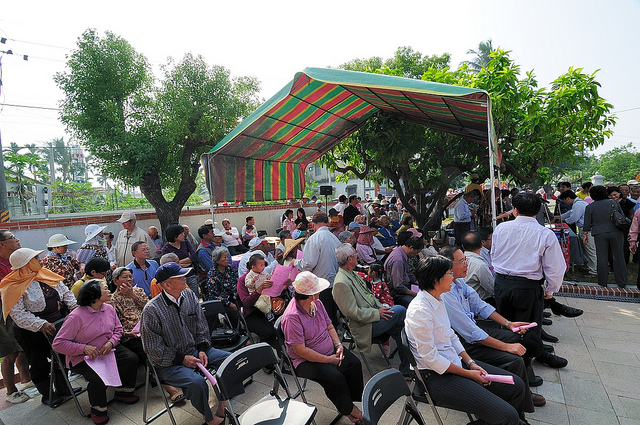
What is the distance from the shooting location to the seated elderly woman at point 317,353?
2805mm

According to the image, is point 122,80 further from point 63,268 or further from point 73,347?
point 73,347

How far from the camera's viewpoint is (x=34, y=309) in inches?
133

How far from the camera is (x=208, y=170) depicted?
639cm

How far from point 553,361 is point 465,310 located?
134 centimetres

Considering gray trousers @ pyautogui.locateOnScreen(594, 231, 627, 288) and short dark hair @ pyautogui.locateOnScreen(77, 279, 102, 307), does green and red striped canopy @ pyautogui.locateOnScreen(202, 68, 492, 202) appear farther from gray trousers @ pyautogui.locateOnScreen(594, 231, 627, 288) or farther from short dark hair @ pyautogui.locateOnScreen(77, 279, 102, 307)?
short dark hair @ pyautogui.locateOnScreen(77, 279, 102, 307)

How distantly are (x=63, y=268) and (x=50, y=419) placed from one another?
1.77 m

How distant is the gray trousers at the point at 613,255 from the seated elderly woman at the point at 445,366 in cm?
457

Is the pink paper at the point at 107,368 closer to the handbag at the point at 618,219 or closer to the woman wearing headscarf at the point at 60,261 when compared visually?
the woman wearing headscarf at the point at 60,261

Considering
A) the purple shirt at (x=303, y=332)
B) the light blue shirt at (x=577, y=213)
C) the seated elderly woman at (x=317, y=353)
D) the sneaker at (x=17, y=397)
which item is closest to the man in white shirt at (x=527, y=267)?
the seated elderly woman at (x=317, y=353)

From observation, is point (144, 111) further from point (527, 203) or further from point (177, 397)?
point (527, 203)

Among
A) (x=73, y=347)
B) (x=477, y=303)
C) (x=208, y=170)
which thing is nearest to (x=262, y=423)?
(x=73, y=347)

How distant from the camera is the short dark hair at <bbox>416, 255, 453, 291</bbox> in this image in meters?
2.45

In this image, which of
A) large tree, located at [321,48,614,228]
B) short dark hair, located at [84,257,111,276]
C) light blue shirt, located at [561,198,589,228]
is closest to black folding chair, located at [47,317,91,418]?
short dark hair, located at [84,257,111,276]

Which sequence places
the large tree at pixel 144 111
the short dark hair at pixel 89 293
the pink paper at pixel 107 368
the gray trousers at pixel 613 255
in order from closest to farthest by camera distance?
the pink paper at pixel 107 368, the short dark hair at pixel 89 293, the gray trousers at pixel 613 255, the large tree at pixel 144 111
